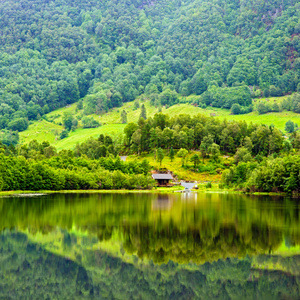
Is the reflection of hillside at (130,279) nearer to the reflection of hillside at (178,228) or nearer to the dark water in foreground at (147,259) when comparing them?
the dark water in foreground at (147,259)

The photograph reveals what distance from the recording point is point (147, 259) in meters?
24.7

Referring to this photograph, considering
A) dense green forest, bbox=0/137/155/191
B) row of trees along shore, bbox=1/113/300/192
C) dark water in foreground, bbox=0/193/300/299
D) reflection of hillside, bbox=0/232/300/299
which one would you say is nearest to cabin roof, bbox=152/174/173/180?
dense green forest, bbox=0/137/155/191

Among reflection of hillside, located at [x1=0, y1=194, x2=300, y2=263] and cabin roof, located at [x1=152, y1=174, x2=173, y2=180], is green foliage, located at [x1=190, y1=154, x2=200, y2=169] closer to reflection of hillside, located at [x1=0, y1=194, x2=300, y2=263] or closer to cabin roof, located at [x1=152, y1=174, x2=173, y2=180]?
cabin roof, located at [x1=152, y1=174, x2=173, y2=180]

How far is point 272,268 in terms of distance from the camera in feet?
75.6

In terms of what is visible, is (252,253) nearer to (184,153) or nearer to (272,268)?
(272,268)

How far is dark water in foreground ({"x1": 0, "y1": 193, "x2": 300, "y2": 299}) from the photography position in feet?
65.1

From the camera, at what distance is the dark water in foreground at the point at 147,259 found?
19828 millimetres

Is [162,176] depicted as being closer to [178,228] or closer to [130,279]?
[178,228]

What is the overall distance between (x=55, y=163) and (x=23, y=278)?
8569cm

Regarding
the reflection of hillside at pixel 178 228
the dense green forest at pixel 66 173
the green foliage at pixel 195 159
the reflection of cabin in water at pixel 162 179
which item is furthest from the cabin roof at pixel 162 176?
the reflection of hillside at pixel 178 228

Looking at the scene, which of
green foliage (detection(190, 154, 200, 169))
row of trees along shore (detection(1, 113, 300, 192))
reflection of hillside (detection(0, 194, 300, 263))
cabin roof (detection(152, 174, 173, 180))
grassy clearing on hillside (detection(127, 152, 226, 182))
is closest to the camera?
reflection of hillside (detection(0, 194, 300, 263))

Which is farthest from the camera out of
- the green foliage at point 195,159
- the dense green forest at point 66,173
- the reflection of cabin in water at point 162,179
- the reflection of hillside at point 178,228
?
the green foliage at point 195,159

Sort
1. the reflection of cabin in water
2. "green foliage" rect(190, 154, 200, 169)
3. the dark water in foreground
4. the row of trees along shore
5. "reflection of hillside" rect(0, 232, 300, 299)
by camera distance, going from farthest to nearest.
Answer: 1. "green foliage" rect(190, 154, 200, 169)
2. the reflection of cabin in water
3. the row of trees along shore
4. the dark water in foreground
5. "reflection of hillside" rect(0, 232, 300, 299)

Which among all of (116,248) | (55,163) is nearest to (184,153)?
(55,163)
